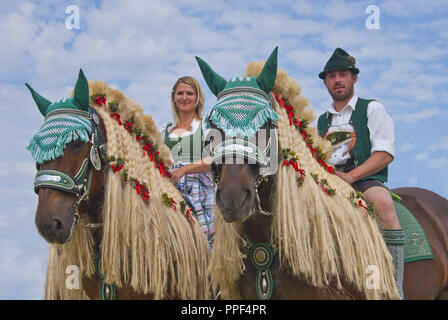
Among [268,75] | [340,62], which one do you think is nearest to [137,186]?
[268,75]

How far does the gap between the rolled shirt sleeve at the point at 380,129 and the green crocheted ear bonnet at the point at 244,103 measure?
63.5 inches

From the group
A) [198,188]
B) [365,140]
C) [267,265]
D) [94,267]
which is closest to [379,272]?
[267,265]

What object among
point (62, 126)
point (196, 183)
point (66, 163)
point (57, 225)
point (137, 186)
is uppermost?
point (62, 126)

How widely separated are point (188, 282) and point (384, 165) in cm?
227

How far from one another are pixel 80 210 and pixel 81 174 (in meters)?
0.38

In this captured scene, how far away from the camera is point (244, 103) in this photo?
3.46m

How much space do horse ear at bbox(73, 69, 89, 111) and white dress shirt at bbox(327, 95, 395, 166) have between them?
257 cm

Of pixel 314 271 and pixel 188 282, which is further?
pixel 188 282

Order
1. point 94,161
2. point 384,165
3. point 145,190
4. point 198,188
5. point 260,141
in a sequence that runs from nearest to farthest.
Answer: point 260,141 < point 94,161 < point 145,190 < point 384,165 < point 198,188

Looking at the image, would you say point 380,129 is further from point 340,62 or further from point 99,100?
point 99,100

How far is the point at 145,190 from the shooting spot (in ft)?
13.4

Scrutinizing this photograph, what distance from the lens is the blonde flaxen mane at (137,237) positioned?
3.83 m

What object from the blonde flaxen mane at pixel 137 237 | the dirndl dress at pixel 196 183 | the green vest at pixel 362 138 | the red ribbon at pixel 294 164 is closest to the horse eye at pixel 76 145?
the blonde flaxen mane at pixel 137 237

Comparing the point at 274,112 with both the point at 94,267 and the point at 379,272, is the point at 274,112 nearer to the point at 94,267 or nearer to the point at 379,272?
the point at 379,272
